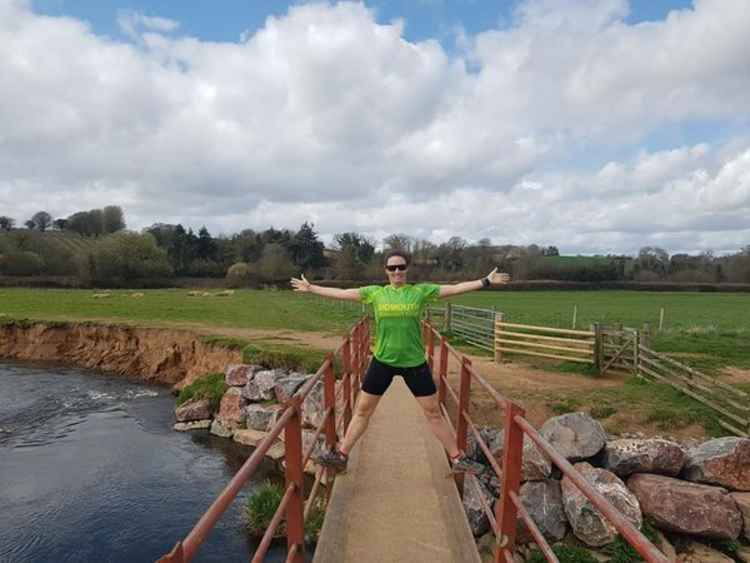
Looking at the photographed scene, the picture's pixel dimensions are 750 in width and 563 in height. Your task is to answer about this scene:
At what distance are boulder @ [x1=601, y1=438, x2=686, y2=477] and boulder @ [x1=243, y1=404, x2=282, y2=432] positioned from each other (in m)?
7.75

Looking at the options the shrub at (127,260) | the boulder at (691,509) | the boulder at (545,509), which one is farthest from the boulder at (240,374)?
the shrub at (127,260)

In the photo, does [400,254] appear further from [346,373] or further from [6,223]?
[6,223]

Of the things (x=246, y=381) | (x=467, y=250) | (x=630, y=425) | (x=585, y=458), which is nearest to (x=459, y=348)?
(x=246, y=381)

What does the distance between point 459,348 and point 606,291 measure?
175 feet

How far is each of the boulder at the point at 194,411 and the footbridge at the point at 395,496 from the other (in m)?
8.80

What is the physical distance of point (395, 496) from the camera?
495 centimetres

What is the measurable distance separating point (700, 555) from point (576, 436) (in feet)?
7.29

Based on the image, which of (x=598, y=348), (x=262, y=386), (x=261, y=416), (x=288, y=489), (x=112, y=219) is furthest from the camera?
(x=112, y=219)

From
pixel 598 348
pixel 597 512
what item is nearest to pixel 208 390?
pixel 598 348

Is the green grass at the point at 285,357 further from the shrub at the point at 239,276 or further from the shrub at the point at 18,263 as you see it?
the shrub at the point at 18,263

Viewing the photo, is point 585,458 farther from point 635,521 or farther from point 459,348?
point 459,348

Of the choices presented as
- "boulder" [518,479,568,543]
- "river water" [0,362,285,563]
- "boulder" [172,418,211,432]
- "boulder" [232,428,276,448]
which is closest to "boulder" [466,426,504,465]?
"boulder" [518,479,568,543]

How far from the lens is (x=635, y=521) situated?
7691 millimetres

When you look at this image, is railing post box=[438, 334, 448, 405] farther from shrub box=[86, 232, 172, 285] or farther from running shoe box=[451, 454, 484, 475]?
shrub box=[86, 232, 172, 285]
